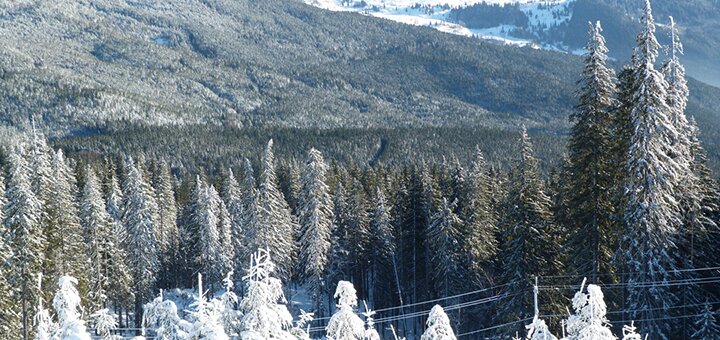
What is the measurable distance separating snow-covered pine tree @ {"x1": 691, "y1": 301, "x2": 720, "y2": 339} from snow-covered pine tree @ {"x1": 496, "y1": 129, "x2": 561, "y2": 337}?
5658mm

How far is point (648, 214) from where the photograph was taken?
26688 millimetres

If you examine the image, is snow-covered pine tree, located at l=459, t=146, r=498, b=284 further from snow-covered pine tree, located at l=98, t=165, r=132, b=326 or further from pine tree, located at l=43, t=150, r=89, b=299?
snow-covered pine tree, located at l=98, t=165, r=132, b=326

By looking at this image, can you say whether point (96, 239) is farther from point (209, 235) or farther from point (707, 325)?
point (707, 325)

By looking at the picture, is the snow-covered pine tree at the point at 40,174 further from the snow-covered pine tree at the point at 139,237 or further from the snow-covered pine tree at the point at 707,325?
the snow-covered pine tree at the point at 707,325

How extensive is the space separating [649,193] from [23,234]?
3066 centimetres

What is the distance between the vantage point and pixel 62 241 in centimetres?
4300

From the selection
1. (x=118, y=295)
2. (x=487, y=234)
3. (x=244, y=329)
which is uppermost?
(x=244, y=329)

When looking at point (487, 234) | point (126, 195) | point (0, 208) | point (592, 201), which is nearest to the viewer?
point (592, 201)

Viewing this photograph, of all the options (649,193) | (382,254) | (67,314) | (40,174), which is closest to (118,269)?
(40,174)

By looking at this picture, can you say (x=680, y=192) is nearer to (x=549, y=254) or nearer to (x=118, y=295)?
(x=549, y=254)

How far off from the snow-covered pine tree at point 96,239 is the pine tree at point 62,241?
998mm

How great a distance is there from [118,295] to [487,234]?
95.8 feet

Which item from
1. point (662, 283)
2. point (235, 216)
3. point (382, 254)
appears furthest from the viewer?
point (235, 216)

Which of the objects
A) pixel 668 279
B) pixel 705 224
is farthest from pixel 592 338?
pixel 705 224
